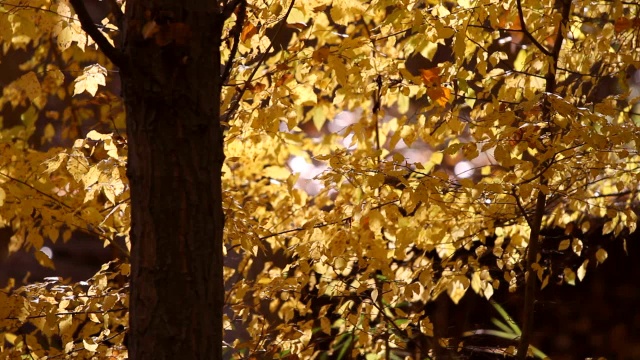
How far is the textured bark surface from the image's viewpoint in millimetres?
1733

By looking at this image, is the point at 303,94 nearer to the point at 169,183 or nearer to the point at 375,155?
the point at 375,155

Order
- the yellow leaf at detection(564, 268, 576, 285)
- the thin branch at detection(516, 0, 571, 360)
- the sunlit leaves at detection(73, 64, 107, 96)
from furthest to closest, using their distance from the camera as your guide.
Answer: the yellow leaf at detection(564, 268, 576, 285)
the thin branch at detection(516, 0, 571, 360)
the sunlit leaves at detection(73, 64, 107, 96)

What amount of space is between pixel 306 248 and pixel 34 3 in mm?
1267

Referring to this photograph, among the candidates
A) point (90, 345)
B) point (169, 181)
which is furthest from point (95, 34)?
point (90, 345)

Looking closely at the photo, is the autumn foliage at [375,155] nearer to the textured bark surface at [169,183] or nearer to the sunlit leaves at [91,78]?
the sunlit leaves at [91,78]

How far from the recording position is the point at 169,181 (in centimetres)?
175

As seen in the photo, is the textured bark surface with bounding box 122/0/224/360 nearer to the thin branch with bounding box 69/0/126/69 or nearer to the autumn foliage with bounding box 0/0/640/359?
the thin branch with bounding box 69/0/126/69

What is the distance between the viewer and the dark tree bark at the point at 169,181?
1732 millimetres

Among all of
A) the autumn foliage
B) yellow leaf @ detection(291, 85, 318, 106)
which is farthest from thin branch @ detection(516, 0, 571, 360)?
yellow leaf @ detection(291, 85, 318, 106)

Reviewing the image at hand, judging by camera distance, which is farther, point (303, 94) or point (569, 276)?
point (569, 276)

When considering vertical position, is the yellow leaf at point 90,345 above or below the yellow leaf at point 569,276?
below

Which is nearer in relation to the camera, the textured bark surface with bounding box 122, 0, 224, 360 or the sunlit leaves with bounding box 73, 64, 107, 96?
the textured bark surface with bounding box 122, 0, 224, 360

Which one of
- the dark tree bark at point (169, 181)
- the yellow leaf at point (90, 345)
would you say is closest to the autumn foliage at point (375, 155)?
the yellow leaf at point (90, 345)

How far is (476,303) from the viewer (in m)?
5.08
